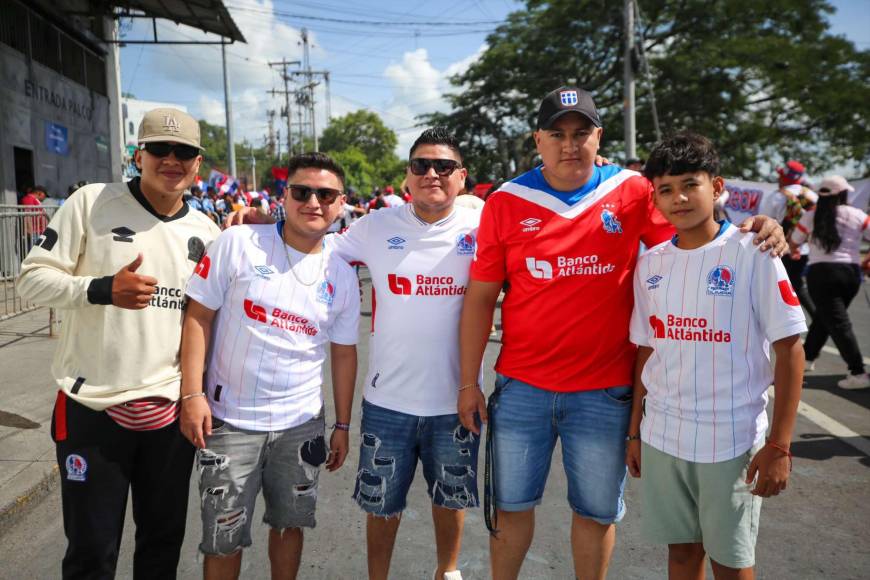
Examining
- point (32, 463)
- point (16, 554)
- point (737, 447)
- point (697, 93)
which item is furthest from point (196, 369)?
point (697, 93)

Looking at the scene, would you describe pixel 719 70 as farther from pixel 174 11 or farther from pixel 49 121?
pixel 49 121

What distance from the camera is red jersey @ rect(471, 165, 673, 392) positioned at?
2506 mm

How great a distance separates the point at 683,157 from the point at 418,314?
4.02 feet

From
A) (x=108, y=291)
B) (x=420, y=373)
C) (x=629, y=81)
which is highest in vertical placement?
(x=629, y=81)

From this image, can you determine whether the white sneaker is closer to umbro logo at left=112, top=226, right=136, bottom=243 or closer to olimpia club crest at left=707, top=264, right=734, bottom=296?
olimpia club crest at left=707, top=264, right=734, bottom=296

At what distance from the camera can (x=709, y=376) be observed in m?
2.24

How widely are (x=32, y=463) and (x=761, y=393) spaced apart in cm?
420

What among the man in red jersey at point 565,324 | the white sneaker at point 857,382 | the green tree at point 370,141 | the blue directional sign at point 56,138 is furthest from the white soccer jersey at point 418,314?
the green tree at point 370,141

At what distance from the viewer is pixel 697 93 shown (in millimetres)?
23641

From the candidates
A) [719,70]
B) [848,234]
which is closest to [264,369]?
[848,234]

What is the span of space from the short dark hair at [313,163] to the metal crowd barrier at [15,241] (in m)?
6.25

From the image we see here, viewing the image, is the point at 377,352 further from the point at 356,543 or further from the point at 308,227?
the point at 356,543

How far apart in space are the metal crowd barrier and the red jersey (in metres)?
6.91

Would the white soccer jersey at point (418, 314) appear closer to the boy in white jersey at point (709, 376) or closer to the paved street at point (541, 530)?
the paved street at point (541, 530)
